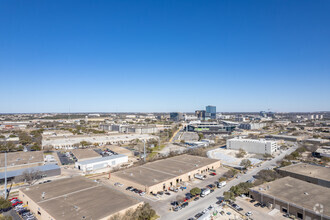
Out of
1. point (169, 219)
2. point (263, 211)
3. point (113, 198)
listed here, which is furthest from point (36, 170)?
point (263, 211)

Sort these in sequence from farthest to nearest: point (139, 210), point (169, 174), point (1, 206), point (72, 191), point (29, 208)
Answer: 1. point (169, 174)
2. point (72, 191)
3. point (29, 208)
4. point (1, 206)
5. point (139, 210)

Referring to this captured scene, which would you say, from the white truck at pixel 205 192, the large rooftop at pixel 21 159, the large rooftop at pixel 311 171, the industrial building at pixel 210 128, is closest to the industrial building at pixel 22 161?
the large rooftop at pixel 21 159

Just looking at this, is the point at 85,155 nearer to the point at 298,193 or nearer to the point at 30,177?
the point at 30,177

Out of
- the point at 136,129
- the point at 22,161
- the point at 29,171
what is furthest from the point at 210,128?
the point at 29,171

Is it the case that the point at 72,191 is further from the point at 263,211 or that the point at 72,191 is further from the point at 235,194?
Answer: the point at 263,211

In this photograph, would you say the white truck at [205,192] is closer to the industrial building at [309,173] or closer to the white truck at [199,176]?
the white truck at [199,176]

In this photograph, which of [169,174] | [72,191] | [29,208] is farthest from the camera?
[169,174]
